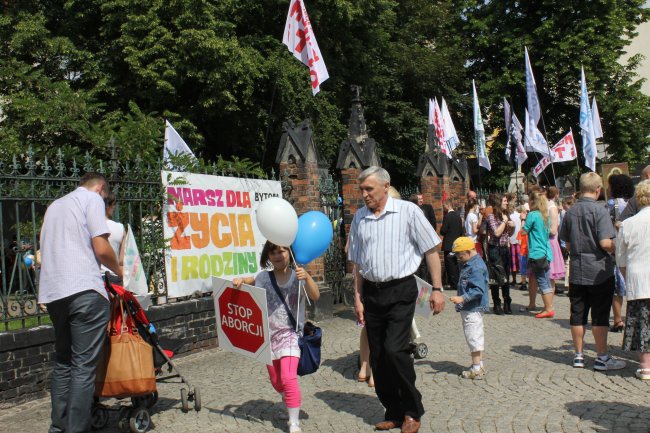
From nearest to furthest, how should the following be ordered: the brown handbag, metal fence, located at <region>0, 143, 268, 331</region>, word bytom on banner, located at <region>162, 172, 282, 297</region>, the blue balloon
Answer: 1. the brown handbag
2. the blue balloon
3. metal fence, located at <region>0, 143, 268, 331</region>
4. word bytom on banner, located at <region>162, 172, 282, 297</region>

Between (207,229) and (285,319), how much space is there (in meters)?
4.08

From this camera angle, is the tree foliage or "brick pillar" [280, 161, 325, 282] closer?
"brick pillar" [280, 161, 325, 282]

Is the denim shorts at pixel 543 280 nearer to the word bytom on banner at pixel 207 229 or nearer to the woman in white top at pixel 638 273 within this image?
the woman in white top at pixel 638 273

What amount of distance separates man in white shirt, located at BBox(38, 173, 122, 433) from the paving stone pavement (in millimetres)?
811

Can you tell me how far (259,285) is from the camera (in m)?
5.55

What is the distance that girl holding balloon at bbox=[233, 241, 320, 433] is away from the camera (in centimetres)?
525

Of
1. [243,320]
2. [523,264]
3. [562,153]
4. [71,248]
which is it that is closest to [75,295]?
[71,248]

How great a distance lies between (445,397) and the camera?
6.20 meters

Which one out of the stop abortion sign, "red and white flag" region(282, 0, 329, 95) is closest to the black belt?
the stop abortion sign

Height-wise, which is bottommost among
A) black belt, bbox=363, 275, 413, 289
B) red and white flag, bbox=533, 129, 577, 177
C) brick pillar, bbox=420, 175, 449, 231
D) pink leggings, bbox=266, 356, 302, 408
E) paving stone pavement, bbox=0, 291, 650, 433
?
paving stone pavement, bbox=0, 291, 650, 433

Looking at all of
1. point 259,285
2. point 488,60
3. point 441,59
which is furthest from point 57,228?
point 488,60

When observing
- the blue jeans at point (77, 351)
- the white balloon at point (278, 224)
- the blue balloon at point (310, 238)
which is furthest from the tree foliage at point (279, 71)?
the blue jeans at point (77, 351)

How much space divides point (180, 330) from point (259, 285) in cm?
345

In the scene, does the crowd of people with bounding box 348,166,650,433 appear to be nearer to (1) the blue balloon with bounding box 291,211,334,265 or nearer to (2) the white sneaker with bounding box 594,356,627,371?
(2) the white sneaker with bounding box 594,356,627,371
